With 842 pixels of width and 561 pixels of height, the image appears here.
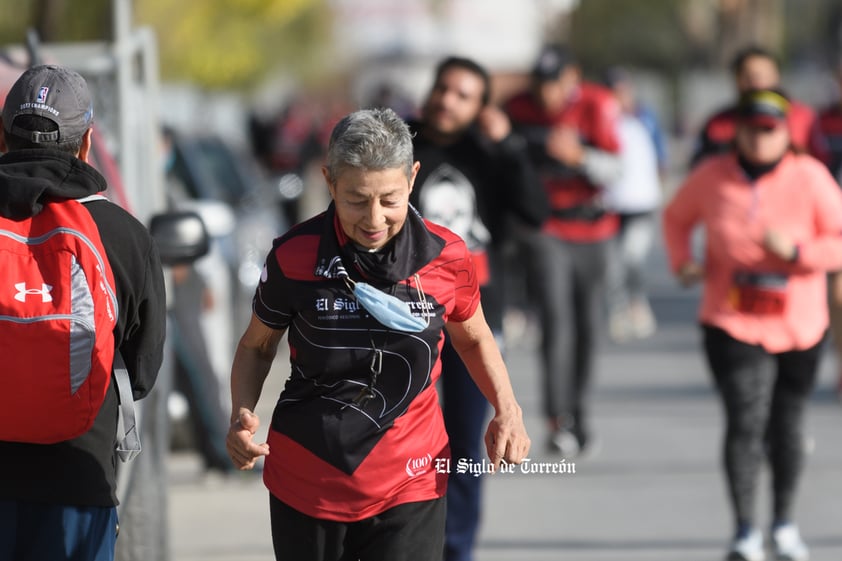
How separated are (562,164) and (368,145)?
5378 millimetres

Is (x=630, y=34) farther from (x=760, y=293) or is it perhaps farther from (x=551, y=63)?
(x=760, y=293)

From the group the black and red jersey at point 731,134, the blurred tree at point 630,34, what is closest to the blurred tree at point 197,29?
A: the black and red jersey at point 731,134

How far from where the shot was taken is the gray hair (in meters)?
3.82

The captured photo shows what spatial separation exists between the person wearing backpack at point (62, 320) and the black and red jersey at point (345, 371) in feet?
1.17

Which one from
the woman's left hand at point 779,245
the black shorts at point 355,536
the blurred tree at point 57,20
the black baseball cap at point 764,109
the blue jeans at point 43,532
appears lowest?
the black shorts at point 355,536

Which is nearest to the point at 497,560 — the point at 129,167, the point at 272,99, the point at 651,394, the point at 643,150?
the point at 129,167

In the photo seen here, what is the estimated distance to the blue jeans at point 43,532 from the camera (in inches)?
143

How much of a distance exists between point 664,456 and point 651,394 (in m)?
2.33

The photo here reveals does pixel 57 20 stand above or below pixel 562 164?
above

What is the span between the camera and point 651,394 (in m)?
11.4

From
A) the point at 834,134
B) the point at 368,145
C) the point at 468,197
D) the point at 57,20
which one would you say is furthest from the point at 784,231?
the point at 57,20

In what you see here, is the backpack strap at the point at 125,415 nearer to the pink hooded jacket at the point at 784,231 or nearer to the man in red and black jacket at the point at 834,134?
the pink hooded jacket at the point at 784,231

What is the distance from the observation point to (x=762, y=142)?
667 centimetres

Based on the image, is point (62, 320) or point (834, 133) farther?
point (834, 133)
